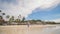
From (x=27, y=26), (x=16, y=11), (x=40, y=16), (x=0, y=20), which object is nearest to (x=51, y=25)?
(x=40, y=16)

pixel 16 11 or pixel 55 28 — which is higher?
pixel 16 11

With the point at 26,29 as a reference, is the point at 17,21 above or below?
above

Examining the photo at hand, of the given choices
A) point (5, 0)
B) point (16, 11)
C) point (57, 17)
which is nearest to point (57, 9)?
point (57, 17)

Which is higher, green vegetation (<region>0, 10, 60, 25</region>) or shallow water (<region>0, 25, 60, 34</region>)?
green vegetation (<region>0, 10, 60, 25</region>)

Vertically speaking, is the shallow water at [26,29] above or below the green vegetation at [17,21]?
below

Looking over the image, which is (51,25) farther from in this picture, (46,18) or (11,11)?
(11,11)

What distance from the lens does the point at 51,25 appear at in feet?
6.64

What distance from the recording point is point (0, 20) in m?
2.05

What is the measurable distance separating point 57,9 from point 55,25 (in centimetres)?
22

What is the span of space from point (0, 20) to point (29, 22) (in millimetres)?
406

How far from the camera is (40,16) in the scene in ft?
6.67

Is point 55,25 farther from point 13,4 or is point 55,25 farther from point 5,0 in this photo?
point 5,0

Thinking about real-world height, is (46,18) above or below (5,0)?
below

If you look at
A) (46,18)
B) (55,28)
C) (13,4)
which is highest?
(13,4)
